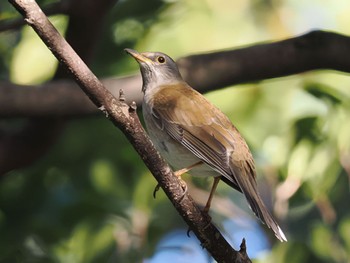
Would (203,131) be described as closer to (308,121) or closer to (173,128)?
(173,128)

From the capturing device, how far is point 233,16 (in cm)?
763

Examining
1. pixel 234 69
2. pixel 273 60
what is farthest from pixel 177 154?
pixel 273 60

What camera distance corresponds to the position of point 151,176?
20.1 feet

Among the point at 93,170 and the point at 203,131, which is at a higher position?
the point at 203,131

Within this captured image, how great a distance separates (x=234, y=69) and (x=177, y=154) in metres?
0.95

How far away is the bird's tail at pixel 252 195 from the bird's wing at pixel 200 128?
0.13ft

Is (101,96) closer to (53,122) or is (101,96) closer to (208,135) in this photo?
(208,135)

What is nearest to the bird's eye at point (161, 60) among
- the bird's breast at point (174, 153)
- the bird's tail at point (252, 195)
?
the bird's breast at point (174, 153)

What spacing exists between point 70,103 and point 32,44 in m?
0.92

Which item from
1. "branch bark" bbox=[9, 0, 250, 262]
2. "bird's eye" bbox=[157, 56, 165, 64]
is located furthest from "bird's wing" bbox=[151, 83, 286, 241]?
"branch bark" bbox=[9, 0, 250, 262]

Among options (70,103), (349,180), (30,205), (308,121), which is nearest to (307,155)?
(308,121)

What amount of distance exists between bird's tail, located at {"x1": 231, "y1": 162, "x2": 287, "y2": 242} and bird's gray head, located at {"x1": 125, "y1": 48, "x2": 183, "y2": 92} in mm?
1270

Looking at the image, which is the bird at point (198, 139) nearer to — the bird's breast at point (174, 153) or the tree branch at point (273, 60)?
the bird's breast at point (174, 153)

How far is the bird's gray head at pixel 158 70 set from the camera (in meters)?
6.12
